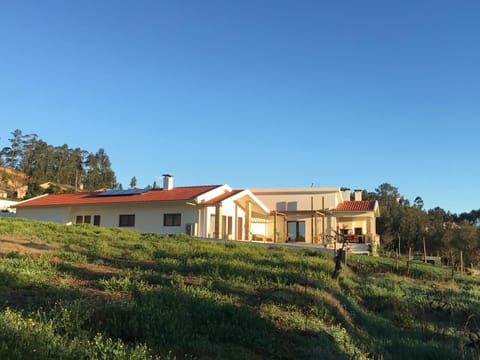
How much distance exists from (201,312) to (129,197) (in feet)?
79.0

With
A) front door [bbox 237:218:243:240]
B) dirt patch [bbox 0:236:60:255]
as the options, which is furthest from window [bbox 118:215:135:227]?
dirt patch [bbox 0:236:60:255]

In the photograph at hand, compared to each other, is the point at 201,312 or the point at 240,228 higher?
the point at 240,228

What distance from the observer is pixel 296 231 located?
34.8m

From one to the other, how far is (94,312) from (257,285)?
415 cm

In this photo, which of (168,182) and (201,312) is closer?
(201,312)

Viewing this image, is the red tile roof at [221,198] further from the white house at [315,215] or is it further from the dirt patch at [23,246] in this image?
the dirt patch at [23,246]

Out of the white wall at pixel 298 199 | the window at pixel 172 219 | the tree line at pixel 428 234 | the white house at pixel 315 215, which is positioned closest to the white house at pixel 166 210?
the window at pixel 172 219

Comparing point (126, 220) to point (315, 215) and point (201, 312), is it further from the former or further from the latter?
point (201, 312)

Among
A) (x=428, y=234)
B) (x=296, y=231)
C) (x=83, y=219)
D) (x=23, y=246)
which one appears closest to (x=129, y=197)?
(x=83, y=219)

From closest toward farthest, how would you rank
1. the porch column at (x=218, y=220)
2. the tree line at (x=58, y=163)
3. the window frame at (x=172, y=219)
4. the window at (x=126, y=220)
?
the porch column at (x=218, y=220) < the window frame at (x=172, y=219) < the window at (x=126, y=220) < the tree line at (x=58, y=163)

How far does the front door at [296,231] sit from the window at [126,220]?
1239 cm

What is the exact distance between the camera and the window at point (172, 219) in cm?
2734

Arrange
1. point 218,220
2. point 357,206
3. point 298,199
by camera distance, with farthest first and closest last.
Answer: point 298,199, point 357,206, point 218,220

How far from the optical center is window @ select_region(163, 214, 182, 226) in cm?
2734
